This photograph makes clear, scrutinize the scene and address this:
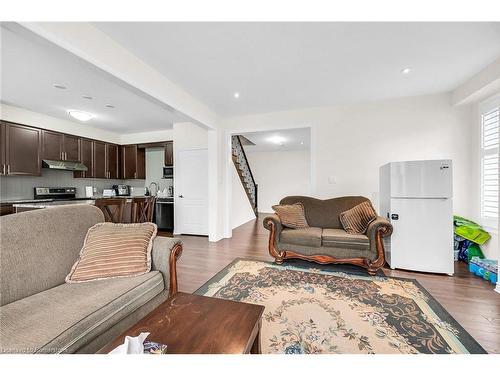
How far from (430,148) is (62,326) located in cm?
469

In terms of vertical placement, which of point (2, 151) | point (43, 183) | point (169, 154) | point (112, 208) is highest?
point (169, 154)

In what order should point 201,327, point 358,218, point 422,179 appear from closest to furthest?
point 201,327
point 422,179
point 358,218

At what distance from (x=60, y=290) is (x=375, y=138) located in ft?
14.3

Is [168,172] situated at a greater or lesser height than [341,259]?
greater

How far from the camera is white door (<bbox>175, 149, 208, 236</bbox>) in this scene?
4.69 m

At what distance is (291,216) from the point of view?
3.13 meters

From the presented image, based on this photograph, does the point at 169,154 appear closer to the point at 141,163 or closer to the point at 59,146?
the point at 141,163

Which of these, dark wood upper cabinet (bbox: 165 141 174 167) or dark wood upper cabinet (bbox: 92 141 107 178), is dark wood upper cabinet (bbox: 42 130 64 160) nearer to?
dark wood upper cabinet (bbox: 92 141 107 178)

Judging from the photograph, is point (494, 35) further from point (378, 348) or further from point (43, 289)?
point (43, 289)

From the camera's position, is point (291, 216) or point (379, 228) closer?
point (379, 228)

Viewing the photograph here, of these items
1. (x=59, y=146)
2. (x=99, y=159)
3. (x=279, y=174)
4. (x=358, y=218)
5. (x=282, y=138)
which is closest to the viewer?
(x=358, y=218)

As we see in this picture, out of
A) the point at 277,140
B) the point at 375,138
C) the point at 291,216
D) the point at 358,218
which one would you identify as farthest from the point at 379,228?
the point at 277,140

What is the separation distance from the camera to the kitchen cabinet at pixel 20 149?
3514mm

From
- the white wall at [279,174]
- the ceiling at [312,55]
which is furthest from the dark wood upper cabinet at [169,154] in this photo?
the white wall at [279,174]
